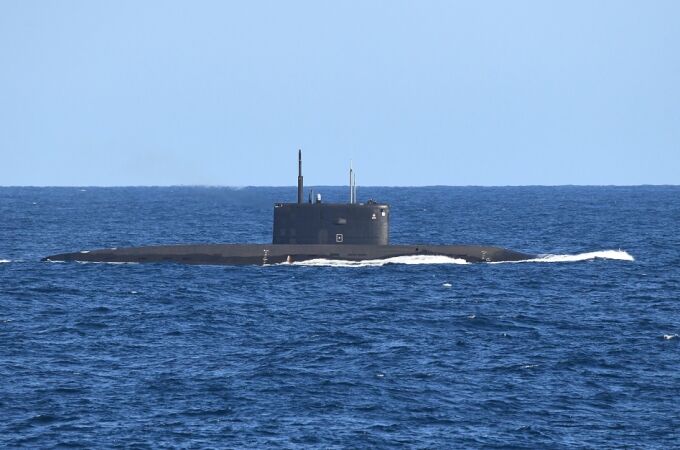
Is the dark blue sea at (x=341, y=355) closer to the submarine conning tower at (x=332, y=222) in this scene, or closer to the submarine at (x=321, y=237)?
the submarine at (x=321, y=237)

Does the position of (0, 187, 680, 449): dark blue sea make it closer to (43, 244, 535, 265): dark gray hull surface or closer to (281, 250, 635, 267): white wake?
(281, 250, 635, 267): white wake

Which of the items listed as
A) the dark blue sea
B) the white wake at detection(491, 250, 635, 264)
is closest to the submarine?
the dark blue sea

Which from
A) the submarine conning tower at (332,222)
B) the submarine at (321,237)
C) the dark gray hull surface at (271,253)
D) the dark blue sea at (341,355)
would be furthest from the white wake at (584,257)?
the submarine conning tower at (332,222)

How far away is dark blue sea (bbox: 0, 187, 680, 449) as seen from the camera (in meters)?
31.2

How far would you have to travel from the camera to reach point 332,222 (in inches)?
2437

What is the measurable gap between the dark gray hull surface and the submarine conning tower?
436 millimetres

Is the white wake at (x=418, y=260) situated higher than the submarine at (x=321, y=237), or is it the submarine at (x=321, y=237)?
the submarine at (x=321, y=237)

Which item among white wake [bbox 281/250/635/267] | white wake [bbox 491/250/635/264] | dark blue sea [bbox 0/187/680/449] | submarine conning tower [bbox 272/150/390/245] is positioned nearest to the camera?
dark blue sea [bbox 0/187/680/449]

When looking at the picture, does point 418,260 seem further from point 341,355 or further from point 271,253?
point 341,355

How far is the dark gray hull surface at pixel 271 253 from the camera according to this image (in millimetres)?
62781

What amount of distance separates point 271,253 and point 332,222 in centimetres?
408

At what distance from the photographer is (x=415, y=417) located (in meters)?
32.5

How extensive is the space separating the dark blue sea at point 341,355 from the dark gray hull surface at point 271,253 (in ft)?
2.21

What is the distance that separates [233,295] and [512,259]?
2060 cm
